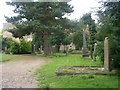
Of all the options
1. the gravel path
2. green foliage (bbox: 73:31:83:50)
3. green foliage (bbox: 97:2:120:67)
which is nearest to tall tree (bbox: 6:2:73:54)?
green foliage (bbox: 73:31:83:50)

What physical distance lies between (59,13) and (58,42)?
8977 millimetres

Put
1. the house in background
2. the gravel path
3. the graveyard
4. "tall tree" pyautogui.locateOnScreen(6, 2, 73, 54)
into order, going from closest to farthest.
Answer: the gravel path → the graveyard → "tall tree" pyautogui.locateOnScreen(6, 2, 73, 54) → the house in background

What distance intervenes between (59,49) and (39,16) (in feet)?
40.9

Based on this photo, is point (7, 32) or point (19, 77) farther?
point (7, 32)

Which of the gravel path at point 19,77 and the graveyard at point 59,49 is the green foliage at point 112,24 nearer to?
the graveyard at point 59,49

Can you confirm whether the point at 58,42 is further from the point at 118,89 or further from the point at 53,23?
the point at 118,89

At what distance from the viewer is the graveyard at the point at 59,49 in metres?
8.38

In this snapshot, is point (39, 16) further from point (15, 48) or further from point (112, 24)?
point (112, 24)

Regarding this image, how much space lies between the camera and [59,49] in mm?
35656

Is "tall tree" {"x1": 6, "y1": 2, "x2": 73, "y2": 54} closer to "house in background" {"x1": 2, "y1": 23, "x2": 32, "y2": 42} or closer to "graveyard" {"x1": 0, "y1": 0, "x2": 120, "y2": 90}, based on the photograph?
"graveyard" {"x1": 0, "y1": 0, "x2": 120, "y2": 90}

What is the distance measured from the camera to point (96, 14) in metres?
9.14

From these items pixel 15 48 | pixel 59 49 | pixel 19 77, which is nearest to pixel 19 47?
pixel 15 48

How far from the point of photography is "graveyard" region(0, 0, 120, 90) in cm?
838

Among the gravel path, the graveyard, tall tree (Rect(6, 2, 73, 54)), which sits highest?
tall tree (Rect(6, 2, 73, 54))
